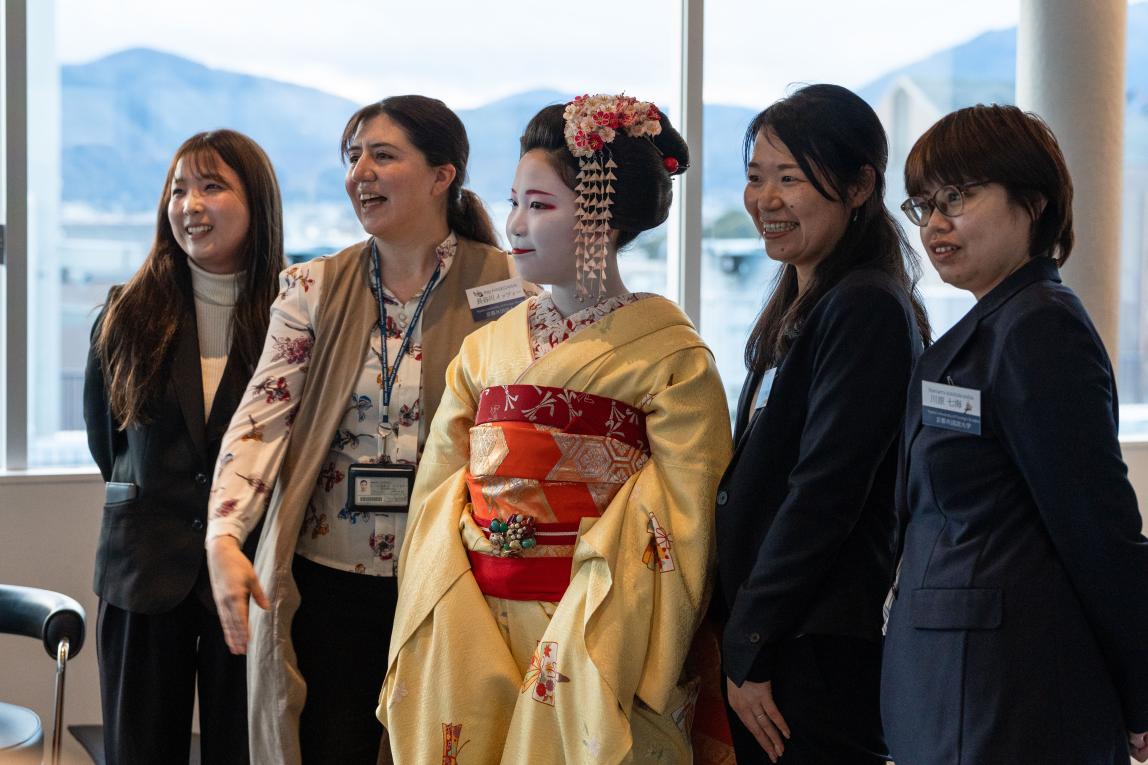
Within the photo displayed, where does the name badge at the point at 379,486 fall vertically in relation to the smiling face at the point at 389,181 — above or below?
below

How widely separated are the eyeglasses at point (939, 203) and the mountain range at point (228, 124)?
7.76ft

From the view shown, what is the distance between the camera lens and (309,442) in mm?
1986

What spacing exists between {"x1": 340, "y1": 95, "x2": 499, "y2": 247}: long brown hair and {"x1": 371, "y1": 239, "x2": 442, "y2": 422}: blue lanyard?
0.40 ft

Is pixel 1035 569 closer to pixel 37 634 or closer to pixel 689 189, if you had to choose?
pixel 37 634

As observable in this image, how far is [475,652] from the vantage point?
1723mm

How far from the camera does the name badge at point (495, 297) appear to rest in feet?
6.90

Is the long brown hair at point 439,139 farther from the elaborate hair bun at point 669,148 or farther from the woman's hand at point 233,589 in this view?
the woman's hand at point 233,589

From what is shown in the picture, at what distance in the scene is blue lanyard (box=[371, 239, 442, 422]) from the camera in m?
2.03

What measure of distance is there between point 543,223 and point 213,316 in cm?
97

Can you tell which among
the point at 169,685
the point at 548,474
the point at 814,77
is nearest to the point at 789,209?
the point at 548,474

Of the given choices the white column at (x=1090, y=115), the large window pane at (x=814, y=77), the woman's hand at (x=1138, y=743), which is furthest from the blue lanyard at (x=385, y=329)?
the white column at (x=1090, y=115)

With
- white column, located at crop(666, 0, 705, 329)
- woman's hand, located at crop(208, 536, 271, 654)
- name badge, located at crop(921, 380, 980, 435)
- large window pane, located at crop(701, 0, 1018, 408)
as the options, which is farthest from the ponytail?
large window pane, located at crop(701, 0, 1018, 408)

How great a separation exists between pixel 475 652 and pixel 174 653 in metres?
0.89

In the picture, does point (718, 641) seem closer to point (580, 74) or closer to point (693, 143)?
point (693, 143)
